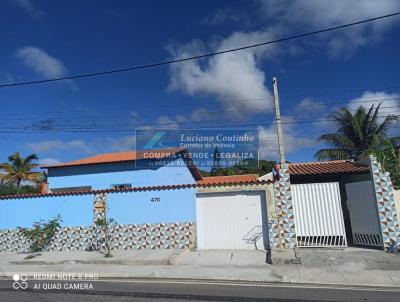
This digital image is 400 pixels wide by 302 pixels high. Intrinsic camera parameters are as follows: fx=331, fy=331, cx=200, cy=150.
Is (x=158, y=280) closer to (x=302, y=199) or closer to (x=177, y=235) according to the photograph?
(x=177, y=235)

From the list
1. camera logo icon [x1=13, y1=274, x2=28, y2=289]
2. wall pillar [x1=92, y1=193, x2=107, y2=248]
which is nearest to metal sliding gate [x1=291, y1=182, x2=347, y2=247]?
wall pillar [x1=92, y1=193, x2=107, y2=248]

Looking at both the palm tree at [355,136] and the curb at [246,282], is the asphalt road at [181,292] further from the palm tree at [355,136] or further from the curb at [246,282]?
the palm tree at [355,136]

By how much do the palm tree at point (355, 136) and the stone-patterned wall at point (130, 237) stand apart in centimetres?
1511

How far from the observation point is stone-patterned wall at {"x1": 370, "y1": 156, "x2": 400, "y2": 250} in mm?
10055

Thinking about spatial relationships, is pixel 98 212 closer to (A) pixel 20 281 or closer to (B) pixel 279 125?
(A) pixel 20 281

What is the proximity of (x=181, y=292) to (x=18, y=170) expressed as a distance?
112ft

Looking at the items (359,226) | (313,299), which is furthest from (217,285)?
Answer: (359,226)

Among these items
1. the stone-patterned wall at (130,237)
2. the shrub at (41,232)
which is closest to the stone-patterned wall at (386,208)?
the stone-patterned wall at (130,237)

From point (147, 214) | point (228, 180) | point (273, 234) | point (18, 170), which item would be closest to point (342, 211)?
point (273, 234)

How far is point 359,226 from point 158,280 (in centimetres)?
706

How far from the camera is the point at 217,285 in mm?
7438

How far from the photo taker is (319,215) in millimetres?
11227

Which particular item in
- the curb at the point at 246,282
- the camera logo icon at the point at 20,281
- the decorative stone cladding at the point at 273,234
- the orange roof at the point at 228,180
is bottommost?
the curb at the point at 246,282

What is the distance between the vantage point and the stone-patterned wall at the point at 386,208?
10.1 metres
